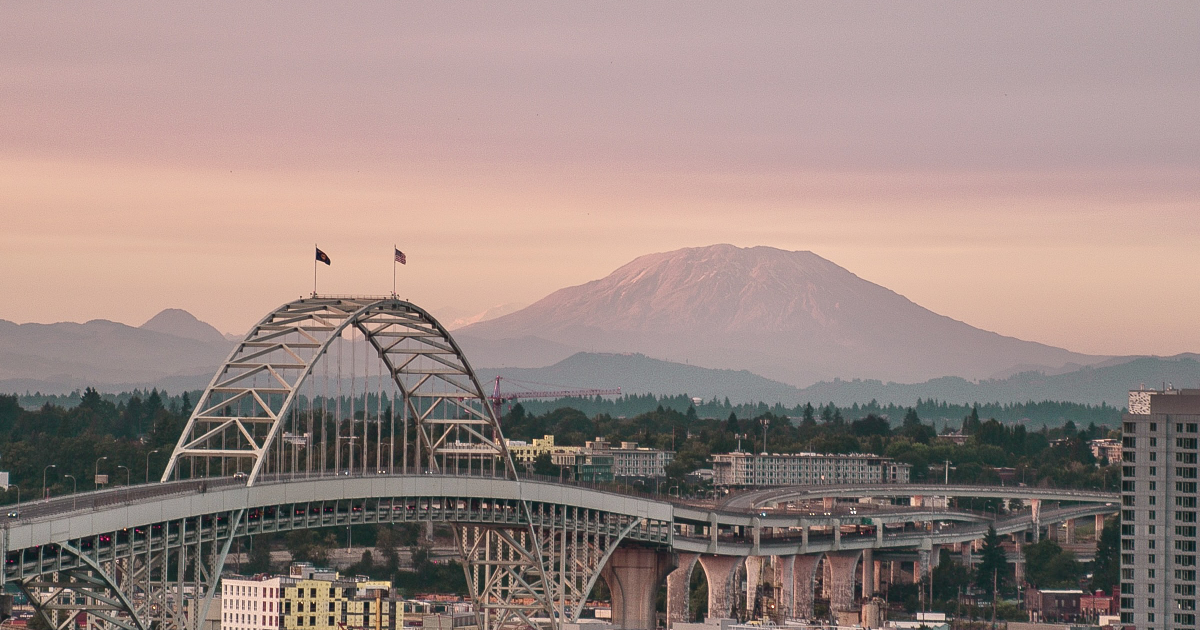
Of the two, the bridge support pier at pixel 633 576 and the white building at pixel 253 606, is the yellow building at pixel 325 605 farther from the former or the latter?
the bridge support pier at pixel 633 576

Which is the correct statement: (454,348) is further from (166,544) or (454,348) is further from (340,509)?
(166,544)

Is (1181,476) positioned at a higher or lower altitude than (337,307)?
lower

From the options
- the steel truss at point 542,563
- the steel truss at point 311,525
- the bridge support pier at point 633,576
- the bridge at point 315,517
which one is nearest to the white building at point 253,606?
the bridge at point 315,517

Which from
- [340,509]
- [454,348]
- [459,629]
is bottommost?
[459,629]

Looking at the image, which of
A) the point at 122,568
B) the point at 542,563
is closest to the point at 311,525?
the point at 122,568

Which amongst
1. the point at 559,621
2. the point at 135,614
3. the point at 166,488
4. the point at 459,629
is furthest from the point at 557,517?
the point at 135,614

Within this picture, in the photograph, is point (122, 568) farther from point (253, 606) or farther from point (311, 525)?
point (253, 606)

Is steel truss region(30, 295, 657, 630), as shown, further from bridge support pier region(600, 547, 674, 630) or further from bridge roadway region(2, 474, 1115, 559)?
bridge support pier region(600, 547, 674, 630)
